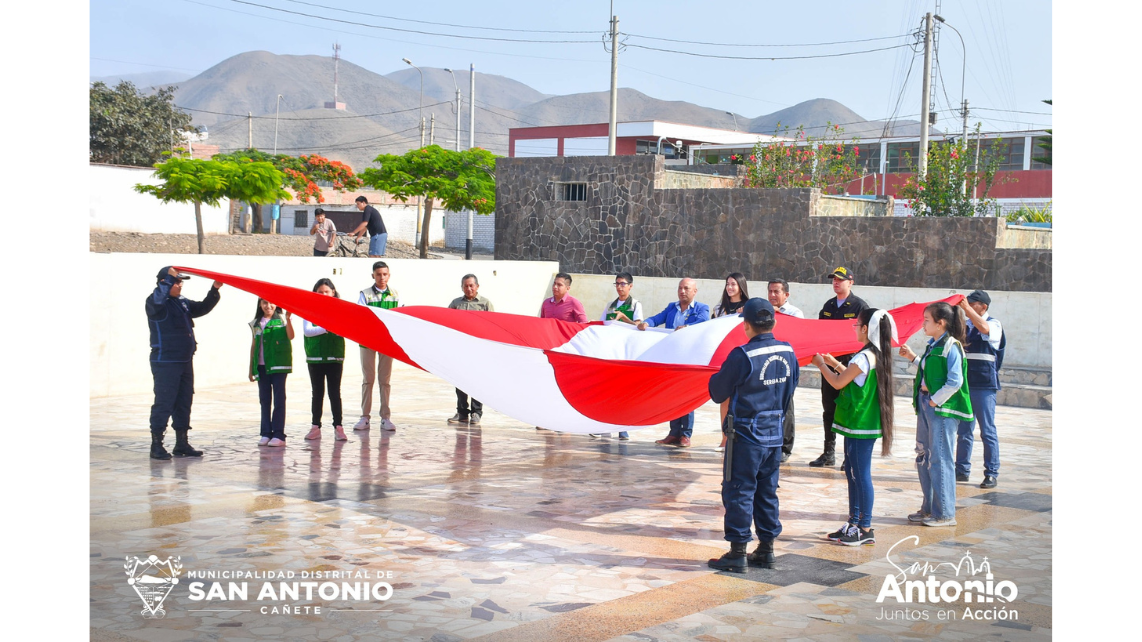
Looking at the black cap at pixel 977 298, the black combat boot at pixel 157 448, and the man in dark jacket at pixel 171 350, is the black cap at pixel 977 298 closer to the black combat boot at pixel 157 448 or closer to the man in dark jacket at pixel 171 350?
the man in dark jacket at pixel 171 350

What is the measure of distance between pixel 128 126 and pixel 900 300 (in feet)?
93.3

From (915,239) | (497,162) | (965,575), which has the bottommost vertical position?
(965,575)

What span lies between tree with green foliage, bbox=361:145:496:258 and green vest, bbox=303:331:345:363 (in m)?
15.9

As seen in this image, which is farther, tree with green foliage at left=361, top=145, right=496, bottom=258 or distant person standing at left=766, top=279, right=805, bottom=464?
tree with green foliage at left=361, top=145, right=496, bottom=258

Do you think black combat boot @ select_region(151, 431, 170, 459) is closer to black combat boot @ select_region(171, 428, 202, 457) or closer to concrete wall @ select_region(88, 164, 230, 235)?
black combat boot @ select_region(171, 428, 202, 457)

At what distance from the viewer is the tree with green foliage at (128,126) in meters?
32.8

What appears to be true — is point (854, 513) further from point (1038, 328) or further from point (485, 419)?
point (1038, 328)

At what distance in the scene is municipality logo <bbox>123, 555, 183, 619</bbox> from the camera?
4277 millimetres

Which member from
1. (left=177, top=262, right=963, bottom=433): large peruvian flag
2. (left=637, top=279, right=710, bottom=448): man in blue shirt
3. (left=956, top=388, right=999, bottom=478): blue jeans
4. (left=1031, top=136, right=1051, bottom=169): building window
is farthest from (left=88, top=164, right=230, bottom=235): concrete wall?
(left=1031, top=136, right=1051, bottom=169): building window

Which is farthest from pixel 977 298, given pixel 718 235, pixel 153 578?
pixel 718 235
